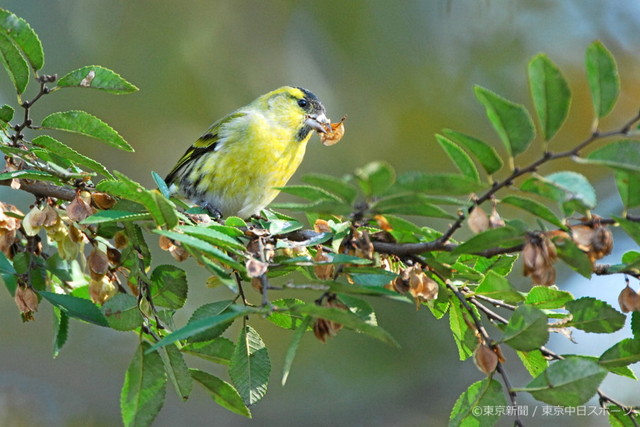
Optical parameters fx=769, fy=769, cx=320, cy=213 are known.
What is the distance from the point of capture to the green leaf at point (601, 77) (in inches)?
31.4

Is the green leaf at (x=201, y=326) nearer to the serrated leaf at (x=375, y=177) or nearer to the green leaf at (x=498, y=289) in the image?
the serrated leaf at (x=375, y=177)

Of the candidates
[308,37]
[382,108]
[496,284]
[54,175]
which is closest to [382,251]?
[496,284]

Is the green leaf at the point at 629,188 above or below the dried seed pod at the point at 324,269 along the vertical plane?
above

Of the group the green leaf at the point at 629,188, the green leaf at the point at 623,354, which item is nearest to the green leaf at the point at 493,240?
the green leaf at the point at 629,188

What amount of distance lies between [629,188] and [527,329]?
218 millimetres

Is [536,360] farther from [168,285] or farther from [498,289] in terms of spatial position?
[168,285]

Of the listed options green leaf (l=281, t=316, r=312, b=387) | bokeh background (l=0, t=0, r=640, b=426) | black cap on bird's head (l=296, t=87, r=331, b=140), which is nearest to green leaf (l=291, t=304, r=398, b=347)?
green leaf (l=281, t=316, r=312, b=387)

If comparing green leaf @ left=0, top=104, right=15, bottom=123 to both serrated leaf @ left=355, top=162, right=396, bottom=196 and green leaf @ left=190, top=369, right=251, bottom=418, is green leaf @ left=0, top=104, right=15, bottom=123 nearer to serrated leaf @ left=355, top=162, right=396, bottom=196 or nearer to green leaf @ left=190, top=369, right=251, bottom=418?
green leaf @ left=190, top=369, right=251, bottom=418

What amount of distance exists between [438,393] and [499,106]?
289 cm

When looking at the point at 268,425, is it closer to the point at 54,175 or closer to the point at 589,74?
the point at 54,175

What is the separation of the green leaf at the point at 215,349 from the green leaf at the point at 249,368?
6 cm

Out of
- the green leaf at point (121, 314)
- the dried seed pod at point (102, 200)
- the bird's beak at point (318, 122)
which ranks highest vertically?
the bird's beak at point (318, 122)

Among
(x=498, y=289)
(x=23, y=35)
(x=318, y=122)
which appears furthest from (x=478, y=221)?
(x=318, y=122)

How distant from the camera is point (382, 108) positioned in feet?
12.9
